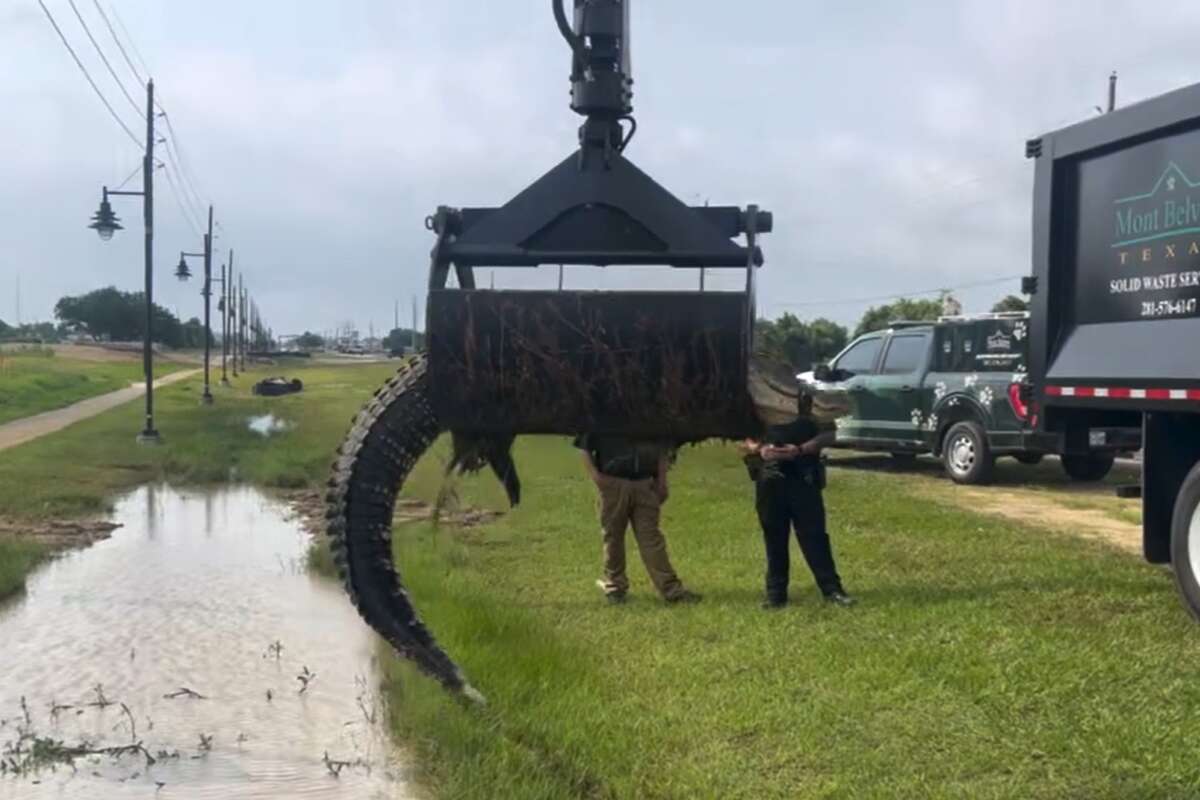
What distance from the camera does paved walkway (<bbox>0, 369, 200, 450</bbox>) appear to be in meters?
25.0

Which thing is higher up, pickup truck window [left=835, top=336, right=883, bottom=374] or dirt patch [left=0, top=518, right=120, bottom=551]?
pickup truck window [left=835, top=336, right=883, bottom=374]

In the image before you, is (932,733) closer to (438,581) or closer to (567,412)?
(567,412)

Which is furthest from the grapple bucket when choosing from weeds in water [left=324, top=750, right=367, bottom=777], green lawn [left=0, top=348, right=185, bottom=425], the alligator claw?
green lawn [left=0, top=348, right=185, bottom=425]

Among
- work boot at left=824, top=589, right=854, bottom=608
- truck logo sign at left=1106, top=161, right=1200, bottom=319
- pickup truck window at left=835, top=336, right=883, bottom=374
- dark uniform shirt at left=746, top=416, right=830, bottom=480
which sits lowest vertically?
work boot at left=824, top=589, right=854, bottom=608

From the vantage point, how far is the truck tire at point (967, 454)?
15.8 metres

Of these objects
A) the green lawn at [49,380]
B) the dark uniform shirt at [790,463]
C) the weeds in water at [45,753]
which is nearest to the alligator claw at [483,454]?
the weeds in water at [45,753]

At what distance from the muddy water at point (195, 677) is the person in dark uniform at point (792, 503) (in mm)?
2353

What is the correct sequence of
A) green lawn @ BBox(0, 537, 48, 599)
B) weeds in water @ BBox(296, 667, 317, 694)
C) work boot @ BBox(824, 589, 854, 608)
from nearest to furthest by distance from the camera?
1. weeds in water @ BBox(296, 667, 317, 694)
2. work boot @ BBox(824, 589, 854, 608)
3. green lawn @ BBox(0, 537, 48, 599)

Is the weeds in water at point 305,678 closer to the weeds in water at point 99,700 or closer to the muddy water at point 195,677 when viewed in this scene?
the muddy water at point 195,677

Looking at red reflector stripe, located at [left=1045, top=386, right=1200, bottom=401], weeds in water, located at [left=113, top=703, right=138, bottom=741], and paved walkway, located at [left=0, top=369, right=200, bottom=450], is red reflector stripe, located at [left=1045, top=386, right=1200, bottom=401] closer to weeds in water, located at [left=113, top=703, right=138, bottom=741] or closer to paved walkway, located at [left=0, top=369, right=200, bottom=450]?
weeds in water, located at [left=113, top=703, right=138, bottom=741]

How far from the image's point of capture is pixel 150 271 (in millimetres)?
24750

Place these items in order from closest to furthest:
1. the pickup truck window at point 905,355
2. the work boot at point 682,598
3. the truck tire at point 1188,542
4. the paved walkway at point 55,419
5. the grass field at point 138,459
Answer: the truck tire at point 1188,542 < the work boot at point 682,598 < the grass field at point 138,459 < the pickup truck window at point 905,355 < the paved walkway at point 55,419

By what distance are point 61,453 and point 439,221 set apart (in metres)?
18.2

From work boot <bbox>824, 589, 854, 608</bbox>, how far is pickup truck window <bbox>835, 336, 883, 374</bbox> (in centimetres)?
937
